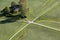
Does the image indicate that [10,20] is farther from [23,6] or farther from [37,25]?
[37,25]

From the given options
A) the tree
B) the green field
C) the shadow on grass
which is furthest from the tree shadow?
the tree

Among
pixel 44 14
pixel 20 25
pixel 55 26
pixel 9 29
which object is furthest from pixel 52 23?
pixel 9 29

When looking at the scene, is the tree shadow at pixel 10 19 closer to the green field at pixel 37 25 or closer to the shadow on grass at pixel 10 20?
the shadow on grass at pixel 10 20

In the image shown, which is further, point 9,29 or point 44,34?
point 9,29

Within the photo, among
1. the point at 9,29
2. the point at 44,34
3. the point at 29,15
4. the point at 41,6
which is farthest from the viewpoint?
the point at 41,6

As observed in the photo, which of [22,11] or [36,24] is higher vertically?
[22,11]

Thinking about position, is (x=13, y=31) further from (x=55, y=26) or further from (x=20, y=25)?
(x=55, y=26)

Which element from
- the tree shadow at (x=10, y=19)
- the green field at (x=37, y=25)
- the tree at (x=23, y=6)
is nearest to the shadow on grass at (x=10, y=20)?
the tree shadow at (x=10, y=19)

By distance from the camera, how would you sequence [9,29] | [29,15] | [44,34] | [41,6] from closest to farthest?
[44,34]
[9,29]
[29,15]
[41,6]
